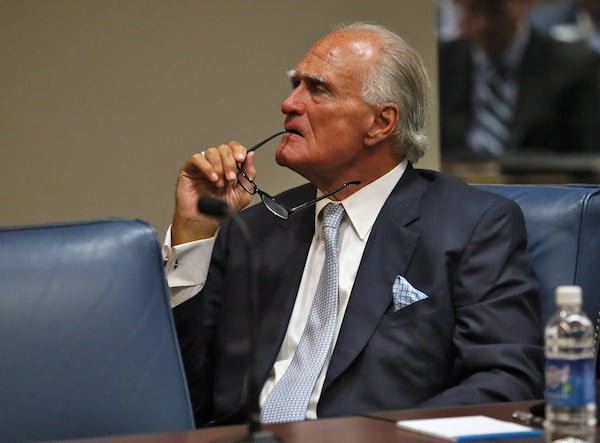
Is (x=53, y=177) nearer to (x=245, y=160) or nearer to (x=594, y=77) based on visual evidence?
(x=245, y=160)

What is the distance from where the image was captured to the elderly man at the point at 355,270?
2.07 m

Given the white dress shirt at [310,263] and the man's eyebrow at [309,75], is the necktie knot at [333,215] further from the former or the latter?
the man's eyebrow at [309,75]

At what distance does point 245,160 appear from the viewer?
2363 mm

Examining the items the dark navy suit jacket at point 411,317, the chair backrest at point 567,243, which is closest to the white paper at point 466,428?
the dark navy suit jacket at point 411,317

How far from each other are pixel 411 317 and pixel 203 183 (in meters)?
0.59

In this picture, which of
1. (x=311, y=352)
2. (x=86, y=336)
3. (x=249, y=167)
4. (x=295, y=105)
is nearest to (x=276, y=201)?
(x=249, y=167)

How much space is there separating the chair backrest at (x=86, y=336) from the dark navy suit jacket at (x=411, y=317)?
48 centimetres

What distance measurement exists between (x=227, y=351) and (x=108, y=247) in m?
0.59

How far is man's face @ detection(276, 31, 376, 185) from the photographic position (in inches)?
92.6

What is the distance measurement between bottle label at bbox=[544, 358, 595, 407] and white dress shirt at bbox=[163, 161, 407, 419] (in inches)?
32.0

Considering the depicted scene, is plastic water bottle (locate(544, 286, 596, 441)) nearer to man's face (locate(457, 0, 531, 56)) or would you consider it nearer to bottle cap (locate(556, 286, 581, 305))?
bottle cap (locate(556, 286, 581, 305))

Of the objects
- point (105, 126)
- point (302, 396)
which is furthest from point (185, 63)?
point (302, 396)

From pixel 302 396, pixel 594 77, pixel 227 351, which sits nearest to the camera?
A: pixel 302 396

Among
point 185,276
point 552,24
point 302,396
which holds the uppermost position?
point 552,24
